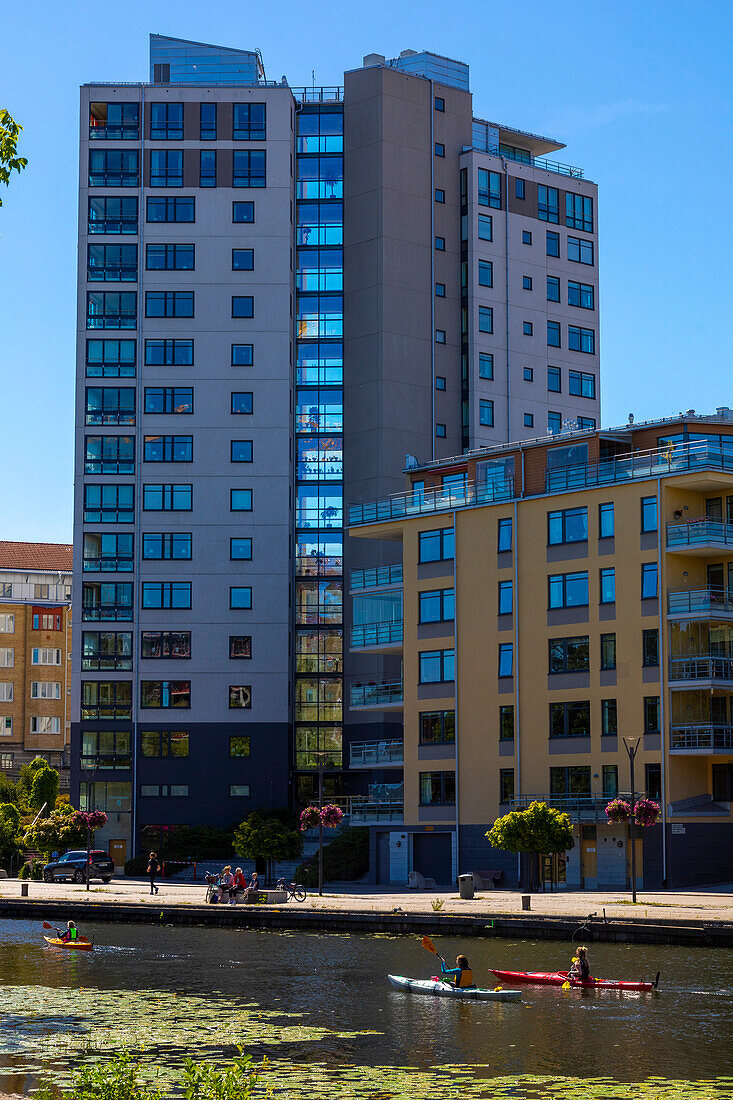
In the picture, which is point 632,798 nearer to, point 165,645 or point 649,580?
point 649,580

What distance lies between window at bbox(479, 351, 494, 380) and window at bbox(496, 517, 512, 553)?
124 feet

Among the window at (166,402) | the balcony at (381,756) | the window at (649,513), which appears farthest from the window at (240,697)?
the window at (649,513)

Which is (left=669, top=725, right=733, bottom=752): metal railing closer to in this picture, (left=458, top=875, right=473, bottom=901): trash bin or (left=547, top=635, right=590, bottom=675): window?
(left=547, top=635, right=590, bottom=675): window

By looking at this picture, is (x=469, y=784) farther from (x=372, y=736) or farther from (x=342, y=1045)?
(x=342, y=1045)

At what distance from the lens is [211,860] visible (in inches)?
3935

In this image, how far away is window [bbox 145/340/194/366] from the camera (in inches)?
4424

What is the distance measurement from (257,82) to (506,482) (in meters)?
50.7

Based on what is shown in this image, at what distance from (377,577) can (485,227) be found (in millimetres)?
40347

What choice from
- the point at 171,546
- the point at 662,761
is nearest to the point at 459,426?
the point at 171,546

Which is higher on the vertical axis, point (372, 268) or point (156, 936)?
point (372, 268)

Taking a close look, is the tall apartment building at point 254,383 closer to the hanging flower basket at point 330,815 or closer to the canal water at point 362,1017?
the hanging flower basket at point 330,815

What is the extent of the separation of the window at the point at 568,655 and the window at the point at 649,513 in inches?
256

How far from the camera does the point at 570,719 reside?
76.9m

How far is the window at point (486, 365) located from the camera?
384 ft
